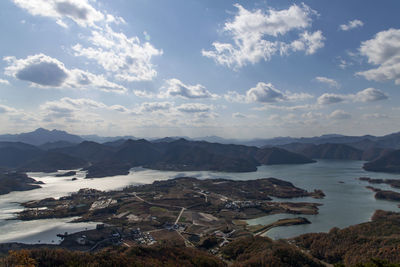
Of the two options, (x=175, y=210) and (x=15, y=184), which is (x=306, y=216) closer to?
(x=175, y=210)

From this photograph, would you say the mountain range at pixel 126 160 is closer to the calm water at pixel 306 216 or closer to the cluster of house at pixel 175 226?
the calm water at pixel 306 216

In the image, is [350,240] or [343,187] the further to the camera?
[343,187]

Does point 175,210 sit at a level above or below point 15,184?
below

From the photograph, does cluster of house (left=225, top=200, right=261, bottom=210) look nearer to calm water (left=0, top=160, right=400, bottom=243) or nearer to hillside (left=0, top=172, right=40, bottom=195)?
calm water (left=0, top=160, right=400, bottom=243)

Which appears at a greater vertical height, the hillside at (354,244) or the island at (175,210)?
the hillside at (354,244)

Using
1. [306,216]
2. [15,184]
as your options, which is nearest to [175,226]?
[306,216]

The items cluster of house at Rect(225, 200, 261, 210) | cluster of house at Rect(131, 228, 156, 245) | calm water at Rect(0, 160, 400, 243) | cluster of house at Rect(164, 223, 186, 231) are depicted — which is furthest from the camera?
cluster of house at Rect(225, 200, 261, 210)

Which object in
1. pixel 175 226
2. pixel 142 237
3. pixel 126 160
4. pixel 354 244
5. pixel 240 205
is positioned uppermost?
pixel 126 160

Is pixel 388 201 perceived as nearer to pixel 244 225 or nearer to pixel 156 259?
pixel 244 225

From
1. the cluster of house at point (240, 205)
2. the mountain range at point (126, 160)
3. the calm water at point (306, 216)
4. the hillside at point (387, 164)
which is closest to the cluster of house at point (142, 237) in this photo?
the calm water at point (306, 216)

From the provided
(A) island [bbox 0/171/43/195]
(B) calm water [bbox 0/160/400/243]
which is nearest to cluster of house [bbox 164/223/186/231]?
(B) calm water [bbox 0/160/400/243]

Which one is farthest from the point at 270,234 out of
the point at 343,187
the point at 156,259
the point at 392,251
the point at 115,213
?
the point at 343,187
